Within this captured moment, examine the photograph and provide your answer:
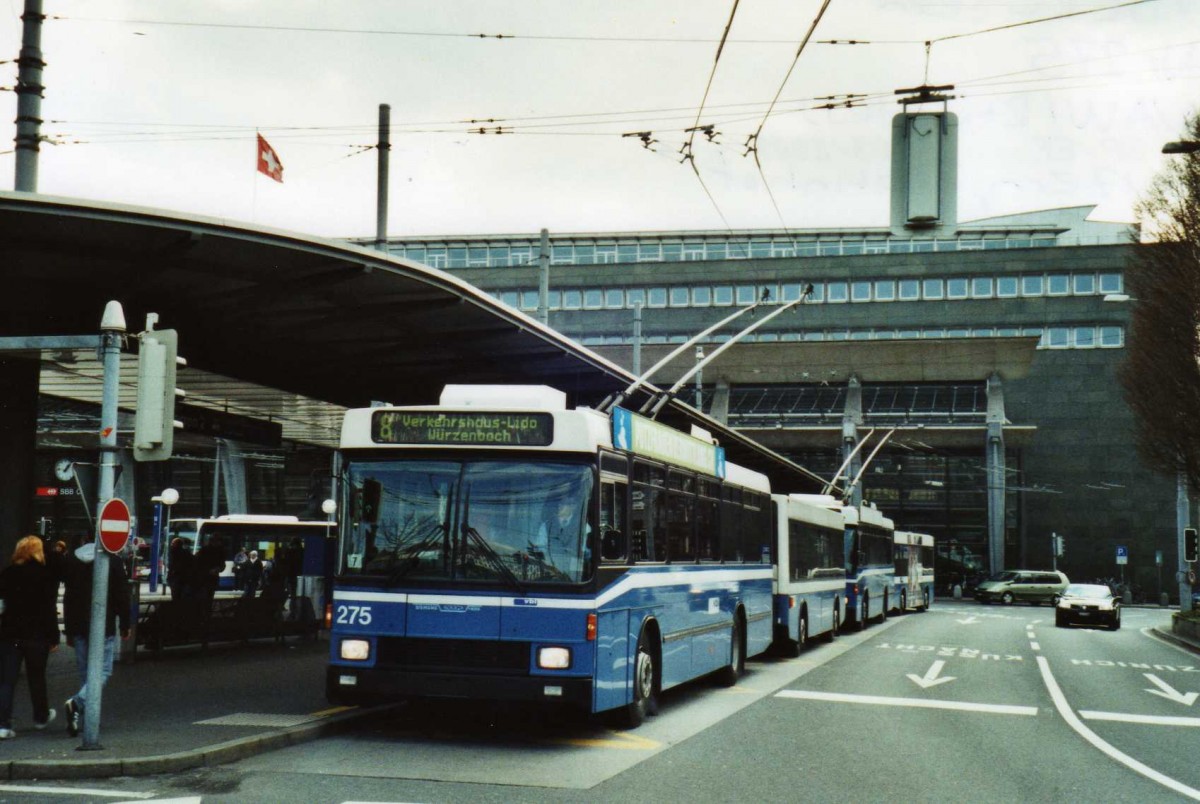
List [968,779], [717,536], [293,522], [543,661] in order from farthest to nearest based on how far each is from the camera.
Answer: [293,522] < [717,536] < [543,661] < [968,779]

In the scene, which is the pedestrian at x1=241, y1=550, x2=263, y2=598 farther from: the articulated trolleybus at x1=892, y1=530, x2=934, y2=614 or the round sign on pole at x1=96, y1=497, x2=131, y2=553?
the round sign on pole at x1=96, y1=497, x2=131, y2=553

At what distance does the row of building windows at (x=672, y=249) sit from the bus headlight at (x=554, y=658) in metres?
61.0

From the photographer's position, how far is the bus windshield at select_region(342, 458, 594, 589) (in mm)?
11305

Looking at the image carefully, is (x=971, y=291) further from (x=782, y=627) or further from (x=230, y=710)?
(x=230, y=710)

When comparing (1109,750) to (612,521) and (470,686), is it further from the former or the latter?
(470,686)

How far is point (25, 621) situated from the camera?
35.3 feet

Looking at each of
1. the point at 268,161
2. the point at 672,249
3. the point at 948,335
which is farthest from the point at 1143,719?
the point at 672,249

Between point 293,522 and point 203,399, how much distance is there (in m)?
20.4

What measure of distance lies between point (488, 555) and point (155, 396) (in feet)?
10.0

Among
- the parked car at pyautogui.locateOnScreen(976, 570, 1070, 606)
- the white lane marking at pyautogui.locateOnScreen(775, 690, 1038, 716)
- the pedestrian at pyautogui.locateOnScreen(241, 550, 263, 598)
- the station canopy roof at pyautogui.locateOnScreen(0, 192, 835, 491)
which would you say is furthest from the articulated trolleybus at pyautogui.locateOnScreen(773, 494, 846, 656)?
the parked car at pyautogui.locateOnScreen(976, 570, 1070, 606)

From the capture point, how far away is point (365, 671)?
11312 mm

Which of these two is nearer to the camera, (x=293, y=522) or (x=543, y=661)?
(x=543, y=661)

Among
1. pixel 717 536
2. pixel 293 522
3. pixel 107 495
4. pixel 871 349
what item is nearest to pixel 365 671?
pixel 107 495

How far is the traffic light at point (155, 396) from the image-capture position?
406 inches
